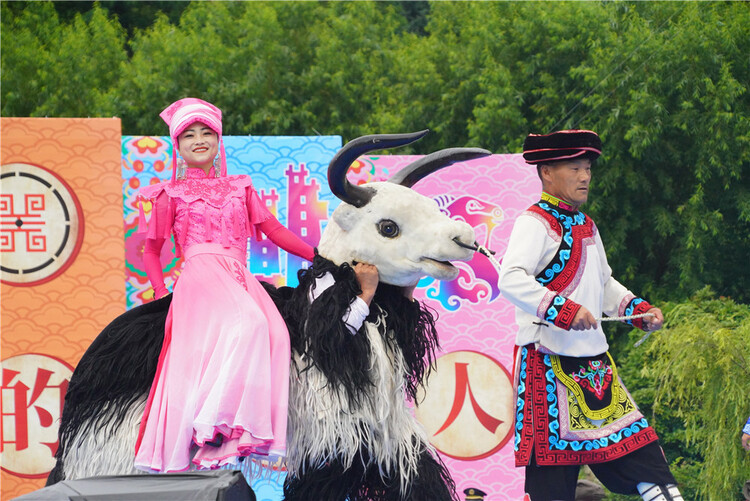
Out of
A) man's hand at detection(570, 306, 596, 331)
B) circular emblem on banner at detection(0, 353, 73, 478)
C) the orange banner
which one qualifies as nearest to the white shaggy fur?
man's hand at detection(570, 306, 596, 331)

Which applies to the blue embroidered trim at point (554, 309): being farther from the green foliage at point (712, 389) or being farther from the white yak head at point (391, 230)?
the green foliage at point (712, 389)

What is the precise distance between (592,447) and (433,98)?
Answer: 24.9ft

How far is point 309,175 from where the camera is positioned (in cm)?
580

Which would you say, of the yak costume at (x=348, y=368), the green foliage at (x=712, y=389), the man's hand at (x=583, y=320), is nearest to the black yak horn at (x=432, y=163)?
the yak costume at (x=348, y=368)

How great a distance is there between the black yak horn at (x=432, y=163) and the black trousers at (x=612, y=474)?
1158mm

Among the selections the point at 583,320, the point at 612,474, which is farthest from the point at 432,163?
the point at 612,474

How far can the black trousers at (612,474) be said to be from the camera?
383 cm

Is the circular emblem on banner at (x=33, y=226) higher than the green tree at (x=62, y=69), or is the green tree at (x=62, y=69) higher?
the green tree at (x=62, y=69)

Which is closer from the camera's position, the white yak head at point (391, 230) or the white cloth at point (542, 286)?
the white yak head at point (391, 230)

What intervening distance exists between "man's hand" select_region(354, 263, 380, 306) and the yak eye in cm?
13

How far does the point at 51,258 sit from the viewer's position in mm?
5688

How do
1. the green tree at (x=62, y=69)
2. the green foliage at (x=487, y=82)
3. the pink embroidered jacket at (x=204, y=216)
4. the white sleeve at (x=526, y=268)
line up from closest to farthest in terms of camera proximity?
the white sleeve at (x=526, y=268), the pink embroidered jacket at (x=204, y=216), the green foliage at (x=487, y=82), the green tree at (x=62, y=69)

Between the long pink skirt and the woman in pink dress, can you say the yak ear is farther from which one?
the long pink skirt

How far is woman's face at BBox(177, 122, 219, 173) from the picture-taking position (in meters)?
3.98
